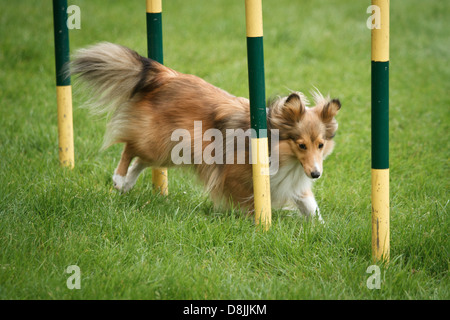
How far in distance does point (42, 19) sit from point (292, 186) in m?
7.25

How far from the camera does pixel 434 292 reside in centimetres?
320

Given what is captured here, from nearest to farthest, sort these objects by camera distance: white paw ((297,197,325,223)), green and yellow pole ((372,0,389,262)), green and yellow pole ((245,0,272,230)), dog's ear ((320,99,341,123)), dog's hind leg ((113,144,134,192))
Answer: green and yellow pole ((372,0,389,262)) < green and yellow pole ((245,0,272,230)) < dog's ear ((320,99,341,123)) < white paw ((297,197,325,223)) < dog's hind leg ((113,144,134,192))

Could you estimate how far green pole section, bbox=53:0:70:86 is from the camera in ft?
15.5

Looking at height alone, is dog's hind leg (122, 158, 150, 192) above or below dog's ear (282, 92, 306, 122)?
below

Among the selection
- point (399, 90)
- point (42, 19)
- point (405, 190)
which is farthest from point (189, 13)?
point (405, 190)

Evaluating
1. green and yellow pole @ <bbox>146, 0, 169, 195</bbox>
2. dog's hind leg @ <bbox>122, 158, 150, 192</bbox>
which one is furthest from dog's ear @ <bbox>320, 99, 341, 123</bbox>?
dog's hind leg @ <bbox>122, 158, 150, 192</bbox>

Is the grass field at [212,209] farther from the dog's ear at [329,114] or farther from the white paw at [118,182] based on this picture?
the dog's ear at [329,114]

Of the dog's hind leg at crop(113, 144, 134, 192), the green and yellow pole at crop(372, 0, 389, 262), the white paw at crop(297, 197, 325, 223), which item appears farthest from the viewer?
the dog's hind leg at crop(113, 144, 134, 192)

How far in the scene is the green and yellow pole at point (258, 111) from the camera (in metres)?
3.56

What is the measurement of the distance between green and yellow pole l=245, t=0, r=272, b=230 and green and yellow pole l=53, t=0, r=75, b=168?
200 centimetres

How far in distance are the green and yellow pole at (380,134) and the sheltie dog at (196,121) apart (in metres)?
0.70

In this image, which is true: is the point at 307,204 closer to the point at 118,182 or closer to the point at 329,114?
the point at 329,114

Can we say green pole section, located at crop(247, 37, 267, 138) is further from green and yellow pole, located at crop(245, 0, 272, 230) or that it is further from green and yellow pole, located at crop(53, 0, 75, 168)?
green and yellow pole, located at crop(53, 0, 75, 168)

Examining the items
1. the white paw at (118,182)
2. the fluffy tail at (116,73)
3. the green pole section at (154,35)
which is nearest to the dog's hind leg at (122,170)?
the white paw at (118,182)
